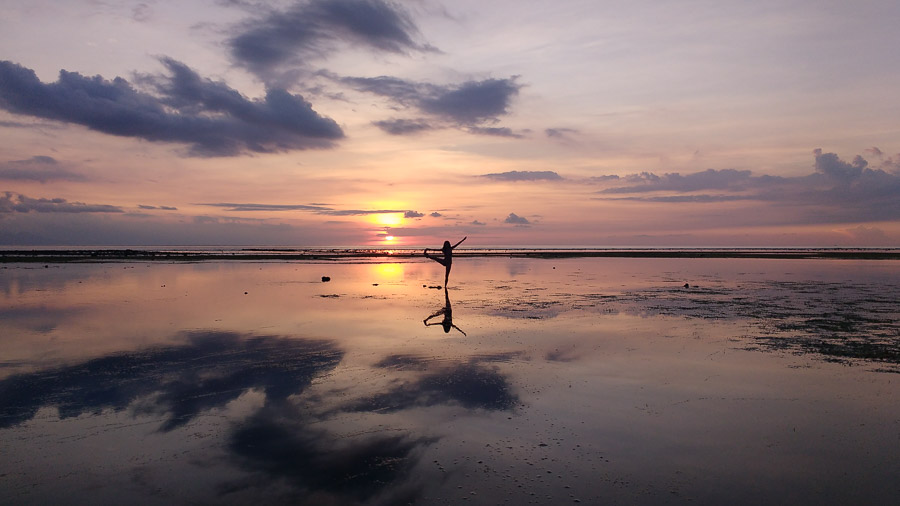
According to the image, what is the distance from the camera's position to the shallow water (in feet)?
23.2

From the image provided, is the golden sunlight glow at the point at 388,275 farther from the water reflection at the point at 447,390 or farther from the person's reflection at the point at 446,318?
the water reflection at the point at 447,390

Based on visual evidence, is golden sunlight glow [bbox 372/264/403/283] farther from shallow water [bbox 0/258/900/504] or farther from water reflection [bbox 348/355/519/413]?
water reflection [bbox 348/355/519/413]

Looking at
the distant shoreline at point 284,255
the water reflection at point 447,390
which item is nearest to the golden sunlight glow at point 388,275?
the water reflection at point 447,390

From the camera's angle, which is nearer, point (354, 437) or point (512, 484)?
point (512, 484)

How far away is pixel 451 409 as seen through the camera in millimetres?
10031

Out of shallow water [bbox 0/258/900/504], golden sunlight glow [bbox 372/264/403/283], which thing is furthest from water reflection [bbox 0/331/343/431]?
golden sunlight glow [bbox 372/264/403/283]

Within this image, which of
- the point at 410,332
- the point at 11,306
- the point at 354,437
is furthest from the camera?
the point at 11,306

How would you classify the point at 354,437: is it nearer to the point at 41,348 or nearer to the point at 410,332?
the point at 410,332

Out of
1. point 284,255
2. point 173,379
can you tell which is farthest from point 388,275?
point 284,255

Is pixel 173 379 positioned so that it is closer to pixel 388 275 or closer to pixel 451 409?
pixel 451 409

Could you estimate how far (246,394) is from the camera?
10938mm

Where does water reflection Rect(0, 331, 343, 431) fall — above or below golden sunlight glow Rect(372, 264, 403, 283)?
below

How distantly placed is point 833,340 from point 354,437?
15688 millimetres

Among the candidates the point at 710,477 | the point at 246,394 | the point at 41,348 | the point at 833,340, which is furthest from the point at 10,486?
the point at 833,340
